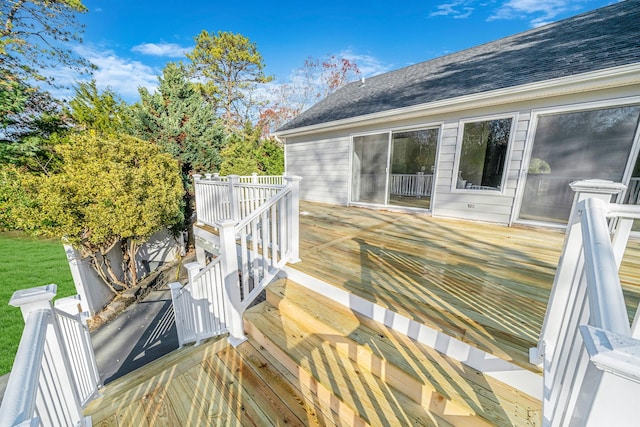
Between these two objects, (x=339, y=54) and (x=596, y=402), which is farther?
(x=339, y=54)

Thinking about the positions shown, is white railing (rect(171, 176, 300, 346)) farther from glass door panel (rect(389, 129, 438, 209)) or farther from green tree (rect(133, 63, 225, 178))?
green tree (rect(133, 63, 225, 178))

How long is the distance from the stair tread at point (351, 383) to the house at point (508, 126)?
154 inches

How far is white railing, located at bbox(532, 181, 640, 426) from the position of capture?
1.59 feet

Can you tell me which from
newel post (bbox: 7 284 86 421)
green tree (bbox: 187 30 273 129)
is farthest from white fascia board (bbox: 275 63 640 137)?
green tree (bbox: 187 30 273 129)

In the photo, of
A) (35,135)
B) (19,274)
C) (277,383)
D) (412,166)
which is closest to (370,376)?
(277,383)

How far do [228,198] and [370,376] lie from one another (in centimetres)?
354

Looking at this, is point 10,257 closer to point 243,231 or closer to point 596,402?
point 243,231

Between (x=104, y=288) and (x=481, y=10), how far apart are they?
13535 millimetres

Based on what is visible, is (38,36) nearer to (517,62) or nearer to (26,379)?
(26,379)

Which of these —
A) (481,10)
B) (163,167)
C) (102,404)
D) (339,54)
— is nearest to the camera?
(102,404)

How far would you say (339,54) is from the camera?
1377 cm

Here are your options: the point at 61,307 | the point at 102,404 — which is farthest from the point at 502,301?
the point at 61,307

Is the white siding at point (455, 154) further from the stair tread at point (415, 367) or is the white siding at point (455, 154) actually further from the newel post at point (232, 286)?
the newel post at point (232, 286)

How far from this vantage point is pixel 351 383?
1585mm
